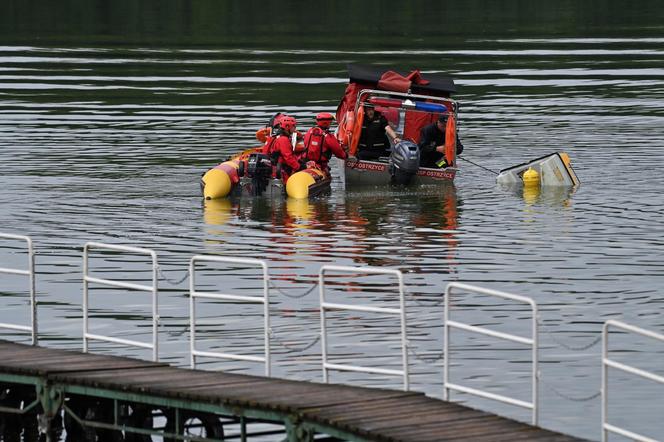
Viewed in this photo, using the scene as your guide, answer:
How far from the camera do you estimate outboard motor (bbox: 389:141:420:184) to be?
133 feet

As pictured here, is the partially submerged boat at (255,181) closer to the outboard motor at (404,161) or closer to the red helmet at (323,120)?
the red helmet at (323,120)

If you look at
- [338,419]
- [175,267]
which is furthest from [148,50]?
[338,419]

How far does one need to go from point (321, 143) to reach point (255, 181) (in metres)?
1.86

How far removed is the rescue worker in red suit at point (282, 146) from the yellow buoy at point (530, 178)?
638 centimetres

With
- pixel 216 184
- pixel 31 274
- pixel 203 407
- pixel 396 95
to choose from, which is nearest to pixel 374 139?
pixel 396 95

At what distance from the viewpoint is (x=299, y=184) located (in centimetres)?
3944

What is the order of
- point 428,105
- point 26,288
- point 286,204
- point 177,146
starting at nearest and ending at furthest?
point 26,288 < point 286,204 < point 428,105 < point 177,146

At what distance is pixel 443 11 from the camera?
96875 millimetres

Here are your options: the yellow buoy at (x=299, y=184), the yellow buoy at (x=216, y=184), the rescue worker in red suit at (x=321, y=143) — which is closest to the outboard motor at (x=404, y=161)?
the rescue worker in red suit at (x=321, y=143)

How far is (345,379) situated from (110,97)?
41122 mm

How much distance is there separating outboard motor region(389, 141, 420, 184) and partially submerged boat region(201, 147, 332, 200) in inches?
80.2

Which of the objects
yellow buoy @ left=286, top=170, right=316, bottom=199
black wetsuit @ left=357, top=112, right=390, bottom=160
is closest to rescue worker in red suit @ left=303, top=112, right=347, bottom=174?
yellow buoy @ left=286, top=170, right=316, bottom=199

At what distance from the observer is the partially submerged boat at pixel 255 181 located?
3944cm

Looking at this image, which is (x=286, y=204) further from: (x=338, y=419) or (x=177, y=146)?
(x=338, y=419)
